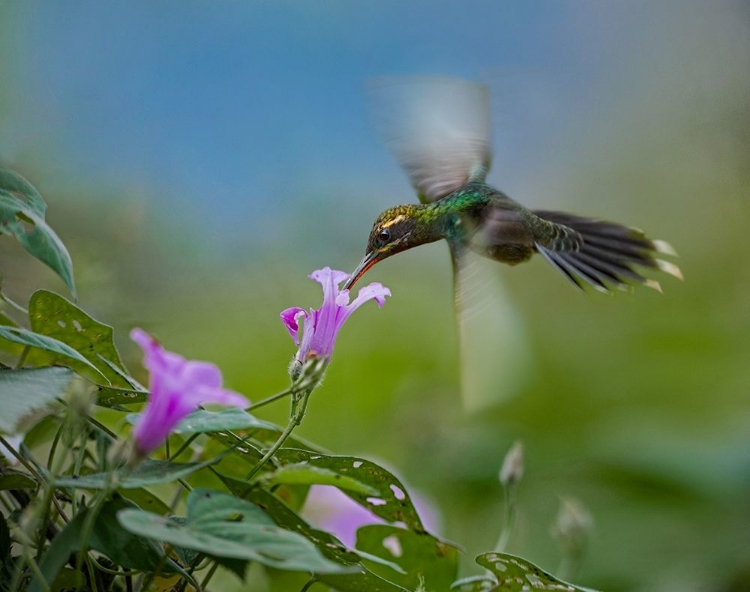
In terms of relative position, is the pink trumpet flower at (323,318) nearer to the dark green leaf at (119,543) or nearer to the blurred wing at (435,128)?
the dark green leaf at (119,543)

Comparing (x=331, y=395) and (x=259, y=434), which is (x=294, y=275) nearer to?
(x=331, y=395)

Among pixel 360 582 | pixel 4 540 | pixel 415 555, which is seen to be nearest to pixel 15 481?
pixel 4 540

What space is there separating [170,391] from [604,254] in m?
0.79

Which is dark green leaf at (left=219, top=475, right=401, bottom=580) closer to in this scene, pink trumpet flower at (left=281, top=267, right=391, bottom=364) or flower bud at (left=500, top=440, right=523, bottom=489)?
pink trumpet flower at (left=281, top=267, right=391, bottom=364)

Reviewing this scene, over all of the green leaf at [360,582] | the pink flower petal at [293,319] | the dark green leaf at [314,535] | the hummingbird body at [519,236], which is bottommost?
the green leaf at [360,582]

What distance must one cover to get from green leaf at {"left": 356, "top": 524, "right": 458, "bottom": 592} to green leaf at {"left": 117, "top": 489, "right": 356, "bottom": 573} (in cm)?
32

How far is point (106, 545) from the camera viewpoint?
Result: 53cm

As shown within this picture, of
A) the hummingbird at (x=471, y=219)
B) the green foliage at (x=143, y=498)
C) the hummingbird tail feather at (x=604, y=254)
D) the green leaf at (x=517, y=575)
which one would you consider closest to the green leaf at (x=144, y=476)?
the green foliage at (x=143, y=498)

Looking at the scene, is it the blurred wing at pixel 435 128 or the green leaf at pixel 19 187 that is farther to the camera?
the blurred wing at pixel 435 128

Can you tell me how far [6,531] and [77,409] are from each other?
0.14 meters

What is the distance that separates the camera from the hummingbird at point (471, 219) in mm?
1127

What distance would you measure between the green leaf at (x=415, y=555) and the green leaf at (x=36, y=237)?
15.3 inches

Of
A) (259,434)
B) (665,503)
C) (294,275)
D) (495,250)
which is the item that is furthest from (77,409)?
(294,275)

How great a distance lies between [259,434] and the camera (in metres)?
0.88
